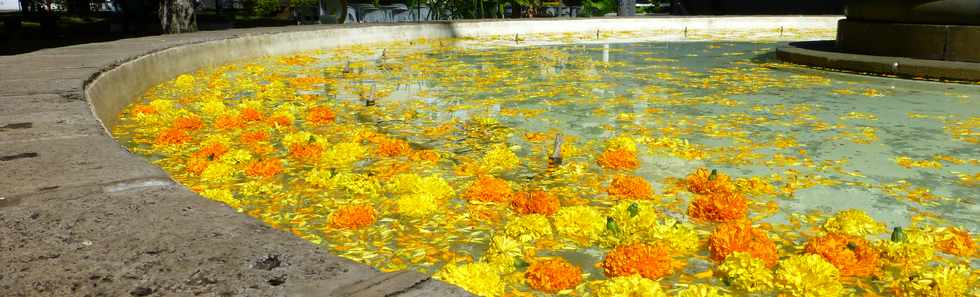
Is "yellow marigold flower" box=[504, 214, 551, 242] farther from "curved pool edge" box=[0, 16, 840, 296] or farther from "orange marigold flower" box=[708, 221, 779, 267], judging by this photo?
"curved pool edge" box=[0, 16, 840, 296]

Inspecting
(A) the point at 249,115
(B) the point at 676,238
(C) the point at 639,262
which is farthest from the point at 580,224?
(A) the point at 249,115

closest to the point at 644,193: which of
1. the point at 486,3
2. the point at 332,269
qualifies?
the point at 332,269

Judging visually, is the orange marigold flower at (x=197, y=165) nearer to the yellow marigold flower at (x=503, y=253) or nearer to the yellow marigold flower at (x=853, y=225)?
the yellow marigold flower at (x=503, y=253)

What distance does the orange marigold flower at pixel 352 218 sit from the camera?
3916 mm

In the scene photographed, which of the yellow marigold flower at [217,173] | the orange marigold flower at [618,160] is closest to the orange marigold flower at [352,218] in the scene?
the yellow marigold flower at [217,173]

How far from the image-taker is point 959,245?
11.6 feet

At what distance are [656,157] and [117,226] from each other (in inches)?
164

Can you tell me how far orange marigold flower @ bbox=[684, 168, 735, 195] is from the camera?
453cm

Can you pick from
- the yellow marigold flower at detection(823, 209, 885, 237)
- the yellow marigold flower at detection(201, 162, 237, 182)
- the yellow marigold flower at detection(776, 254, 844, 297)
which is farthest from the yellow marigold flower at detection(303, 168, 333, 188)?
the yellow marigold flower at detection(823, 209, 885, 237)

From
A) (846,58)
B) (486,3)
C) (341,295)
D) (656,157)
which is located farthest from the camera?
(486,3)

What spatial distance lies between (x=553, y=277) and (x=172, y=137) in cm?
405

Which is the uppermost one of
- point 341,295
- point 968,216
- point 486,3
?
point 486,3

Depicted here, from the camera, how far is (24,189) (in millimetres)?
2939

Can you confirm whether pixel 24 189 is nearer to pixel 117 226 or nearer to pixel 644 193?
pixel 117 226
